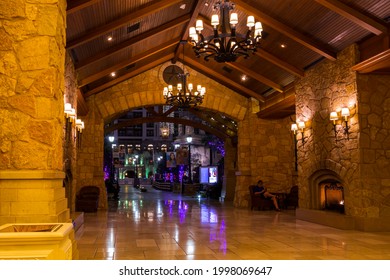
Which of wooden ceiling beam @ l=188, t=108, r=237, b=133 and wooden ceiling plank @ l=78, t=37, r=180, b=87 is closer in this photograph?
wooden ceiling plank @ l=78, t=37, r=180, b=87

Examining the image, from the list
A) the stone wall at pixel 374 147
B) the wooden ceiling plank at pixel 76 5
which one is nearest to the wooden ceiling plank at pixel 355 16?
the stone wall at pixel 374 147

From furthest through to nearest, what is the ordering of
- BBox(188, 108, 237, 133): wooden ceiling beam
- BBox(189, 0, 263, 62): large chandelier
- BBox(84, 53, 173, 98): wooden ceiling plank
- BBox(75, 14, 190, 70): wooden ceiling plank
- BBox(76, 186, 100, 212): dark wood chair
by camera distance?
BBox(188, 108, 237, 133): wooden ceiling beam, BBox(84, 53, 173, 98): wooden ceiling plank, BBox(76, 186, 100, 212): dark wood chair, BBox(75, 14, 190, 70): wooden ceiling plank, BBox(189, 0, 263, 62): large chandelier

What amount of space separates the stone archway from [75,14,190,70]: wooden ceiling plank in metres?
3.14

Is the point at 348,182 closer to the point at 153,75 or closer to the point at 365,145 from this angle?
→ the point at 365,145

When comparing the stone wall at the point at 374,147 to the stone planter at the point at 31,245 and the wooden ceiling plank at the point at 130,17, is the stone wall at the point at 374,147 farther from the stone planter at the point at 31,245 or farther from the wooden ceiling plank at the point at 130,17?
the stone planter at the point at 31,245

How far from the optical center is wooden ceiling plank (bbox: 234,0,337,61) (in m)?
8.85

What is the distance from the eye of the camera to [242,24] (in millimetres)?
10070

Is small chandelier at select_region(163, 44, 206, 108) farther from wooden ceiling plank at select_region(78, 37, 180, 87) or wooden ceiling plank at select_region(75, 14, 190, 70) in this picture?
wooden ceiling plank at select_region(75, 14, 190, 70)

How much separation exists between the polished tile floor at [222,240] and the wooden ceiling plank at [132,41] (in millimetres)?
4104

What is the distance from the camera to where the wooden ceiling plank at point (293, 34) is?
8.85m

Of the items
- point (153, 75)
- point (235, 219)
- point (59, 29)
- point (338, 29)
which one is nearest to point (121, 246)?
point (59, 29)

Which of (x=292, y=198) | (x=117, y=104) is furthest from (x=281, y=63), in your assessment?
(x=117, y=104)

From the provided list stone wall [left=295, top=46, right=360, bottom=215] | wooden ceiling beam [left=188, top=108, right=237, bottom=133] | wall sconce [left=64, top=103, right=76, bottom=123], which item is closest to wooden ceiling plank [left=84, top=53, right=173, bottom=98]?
wall sconce [left=64, top=103, right=76, bottom=123]

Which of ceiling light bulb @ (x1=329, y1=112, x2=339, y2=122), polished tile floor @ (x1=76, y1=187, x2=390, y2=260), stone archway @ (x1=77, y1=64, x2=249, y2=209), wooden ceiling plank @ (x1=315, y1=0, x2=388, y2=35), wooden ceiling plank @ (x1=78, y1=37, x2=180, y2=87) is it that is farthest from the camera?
stone archway @ (x1=77, y1=64, x2=249, y2=209)
